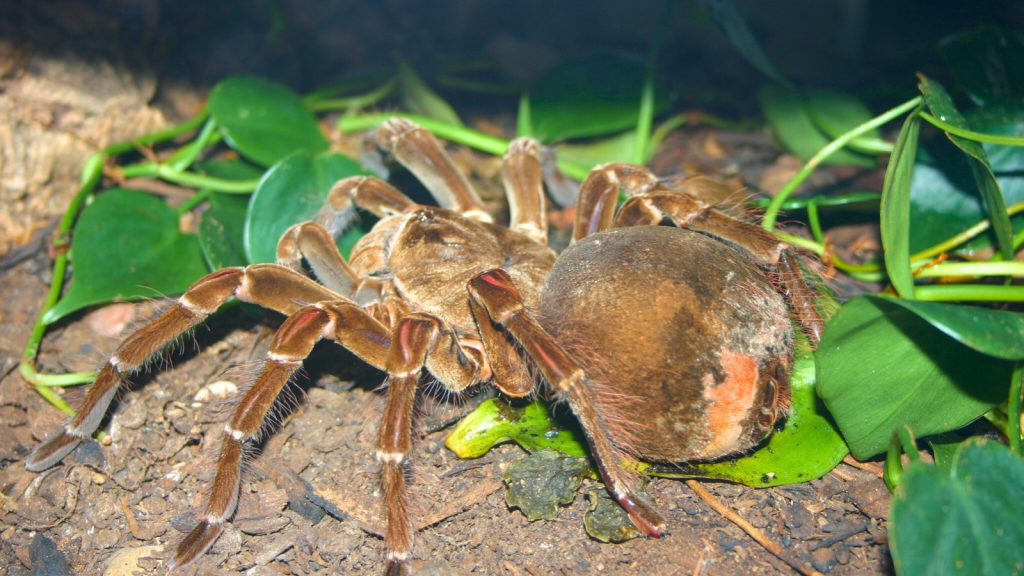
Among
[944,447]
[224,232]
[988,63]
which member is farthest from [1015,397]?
[224,232]

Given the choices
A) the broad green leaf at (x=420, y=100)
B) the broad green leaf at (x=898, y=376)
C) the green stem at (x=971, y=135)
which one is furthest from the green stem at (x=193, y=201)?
the green stem at (x=971, y=135)

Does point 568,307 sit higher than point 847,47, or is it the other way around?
point 847,47

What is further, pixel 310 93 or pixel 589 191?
pixel 310 93

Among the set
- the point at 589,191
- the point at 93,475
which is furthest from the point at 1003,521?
the point at 93,475

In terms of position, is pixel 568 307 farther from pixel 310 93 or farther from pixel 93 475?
pixel 310 93

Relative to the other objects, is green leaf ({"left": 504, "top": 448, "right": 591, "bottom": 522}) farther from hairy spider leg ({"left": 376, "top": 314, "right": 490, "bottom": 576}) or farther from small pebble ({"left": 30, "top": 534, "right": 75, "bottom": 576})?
small pebble ({"left": 30, "top": 534, "right": 75, "bottom": 576})

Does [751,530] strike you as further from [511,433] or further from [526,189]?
[526,189]

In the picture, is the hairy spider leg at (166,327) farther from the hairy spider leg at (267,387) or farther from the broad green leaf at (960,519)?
the broad green leaf at (960,519)

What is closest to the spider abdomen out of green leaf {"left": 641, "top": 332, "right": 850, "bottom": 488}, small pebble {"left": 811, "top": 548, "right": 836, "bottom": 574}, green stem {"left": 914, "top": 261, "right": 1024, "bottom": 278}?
green leaf {"left": 641, "top": 332, "right": 850, "bottom": 488}
